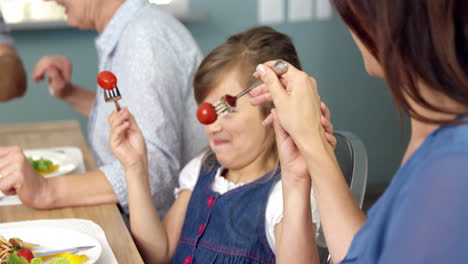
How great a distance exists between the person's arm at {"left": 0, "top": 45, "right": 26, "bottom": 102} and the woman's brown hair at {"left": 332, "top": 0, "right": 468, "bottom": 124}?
5.15 feet

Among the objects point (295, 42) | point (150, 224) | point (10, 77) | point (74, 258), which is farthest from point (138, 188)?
point (295, 42)

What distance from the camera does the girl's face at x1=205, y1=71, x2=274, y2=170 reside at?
1368 mm

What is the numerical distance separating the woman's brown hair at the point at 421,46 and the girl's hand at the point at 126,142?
727mm

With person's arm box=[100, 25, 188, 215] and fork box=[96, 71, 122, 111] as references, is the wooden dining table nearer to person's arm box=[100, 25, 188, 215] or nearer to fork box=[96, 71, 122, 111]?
person's arm box=[100, 25, 188, 215]

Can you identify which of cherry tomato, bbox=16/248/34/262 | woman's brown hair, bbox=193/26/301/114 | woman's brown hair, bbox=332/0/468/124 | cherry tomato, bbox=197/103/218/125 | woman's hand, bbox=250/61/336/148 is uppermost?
woman's brown hair, bbox=332/0/468/124

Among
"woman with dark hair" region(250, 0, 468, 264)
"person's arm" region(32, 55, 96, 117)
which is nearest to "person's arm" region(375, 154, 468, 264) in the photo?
"woman with dark hair" region(250, 0, 468, 264)

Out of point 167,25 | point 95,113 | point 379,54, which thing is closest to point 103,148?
point 95,113

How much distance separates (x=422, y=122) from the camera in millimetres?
767

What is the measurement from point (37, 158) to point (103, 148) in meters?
0.18

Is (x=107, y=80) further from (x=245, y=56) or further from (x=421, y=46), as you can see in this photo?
(x=421, y=46)

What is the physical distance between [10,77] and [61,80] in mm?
203

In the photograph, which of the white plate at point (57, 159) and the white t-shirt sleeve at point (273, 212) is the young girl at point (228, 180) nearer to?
the white t-shirt sleeve at point (273, 212)

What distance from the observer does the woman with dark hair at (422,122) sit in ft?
2.24

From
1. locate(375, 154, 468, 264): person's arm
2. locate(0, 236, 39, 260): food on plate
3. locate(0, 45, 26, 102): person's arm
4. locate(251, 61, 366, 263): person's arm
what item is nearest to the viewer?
locate(375, 154, 468, 264): person's arm
